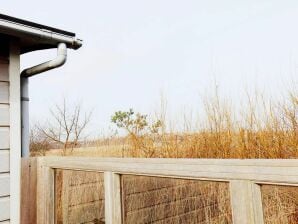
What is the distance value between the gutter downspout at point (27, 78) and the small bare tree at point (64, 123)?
5.95 metres

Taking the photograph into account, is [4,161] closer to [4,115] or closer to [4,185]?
[4,185]

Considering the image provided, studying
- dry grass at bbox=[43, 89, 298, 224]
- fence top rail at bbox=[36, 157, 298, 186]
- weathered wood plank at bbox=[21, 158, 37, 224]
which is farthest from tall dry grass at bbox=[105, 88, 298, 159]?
weathered wood plank at bbox=[21, 158, 37, 224]

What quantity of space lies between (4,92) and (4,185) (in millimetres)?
703

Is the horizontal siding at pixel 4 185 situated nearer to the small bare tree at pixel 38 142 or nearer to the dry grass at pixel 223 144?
the dry grass at pixel 223 144

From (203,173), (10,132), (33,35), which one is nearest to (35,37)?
(33,35)

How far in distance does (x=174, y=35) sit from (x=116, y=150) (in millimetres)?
9542

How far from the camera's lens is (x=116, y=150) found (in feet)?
12.1

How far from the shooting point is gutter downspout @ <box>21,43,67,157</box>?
7.94 feet

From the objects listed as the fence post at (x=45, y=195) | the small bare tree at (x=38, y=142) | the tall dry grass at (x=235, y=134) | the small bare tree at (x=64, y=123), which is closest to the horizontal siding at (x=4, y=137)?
the fence post at (x=45, y=195)

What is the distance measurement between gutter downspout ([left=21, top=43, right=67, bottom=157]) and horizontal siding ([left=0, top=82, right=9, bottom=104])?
0.16 m

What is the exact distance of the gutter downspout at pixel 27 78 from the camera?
2420mm

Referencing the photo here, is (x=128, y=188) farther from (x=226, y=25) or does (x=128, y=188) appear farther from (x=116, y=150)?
(x=226, y=25)

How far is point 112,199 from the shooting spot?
64.7 inches

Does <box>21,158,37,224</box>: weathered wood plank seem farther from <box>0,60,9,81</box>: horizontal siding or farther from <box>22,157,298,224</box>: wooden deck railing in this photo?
<box>0,60,9,81</box>: horizontal siding
